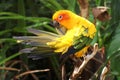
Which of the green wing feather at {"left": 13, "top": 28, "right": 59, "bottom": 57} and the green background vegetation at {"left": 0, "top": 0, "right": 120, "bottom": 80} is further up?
the green wing feather at {"left": 13, "top": 28, "right": 59, "bottom": 57}

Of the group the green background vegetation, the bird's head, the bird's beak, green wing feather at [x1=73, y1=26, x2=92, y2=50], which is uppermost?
the bird's head

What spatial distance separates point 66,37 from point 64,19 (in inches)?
1.1

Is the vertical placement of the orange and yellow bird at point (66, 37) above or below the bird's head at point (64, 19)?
below

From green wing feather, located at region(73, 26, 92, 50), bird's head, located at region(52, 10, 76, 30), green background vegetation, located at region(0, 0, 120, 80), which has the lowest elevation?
green background vegetation, located at region(0, 0, 120, 80)

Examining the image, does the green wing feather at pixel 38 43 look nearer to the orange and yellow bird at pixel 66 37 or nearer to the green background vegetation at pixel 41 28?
the orange and yellow bird at pixel 66 37

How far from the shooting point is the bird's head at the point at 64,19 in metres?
0.46

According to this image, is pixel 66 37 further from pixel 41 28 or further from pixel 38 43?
pixel 41 28

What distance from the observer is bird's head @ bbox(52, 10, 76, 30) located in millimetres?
→ 462

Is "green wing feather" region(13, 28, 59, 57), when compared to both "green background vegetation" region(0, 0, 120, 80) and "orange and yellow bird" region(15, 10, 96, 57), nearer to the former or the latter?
"orange and yellow bird" region(15, 10, 96, 57)

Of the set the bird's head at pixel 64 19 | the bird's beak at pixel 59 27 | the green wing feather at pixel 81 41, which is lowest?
the green wing feather at pixel 81 41

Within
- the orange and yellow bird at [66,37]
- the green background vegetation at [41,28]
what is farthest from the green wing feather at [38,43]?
the green background vegetation at [41,28]

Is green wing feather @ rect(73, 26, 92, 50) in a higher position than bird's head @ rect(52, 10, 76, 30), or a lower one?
lower

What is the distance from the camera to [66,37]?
1.53 ft

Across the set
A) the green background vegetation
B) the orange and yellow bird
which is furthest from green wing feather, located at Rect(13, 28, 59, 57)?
the green background vegetation
